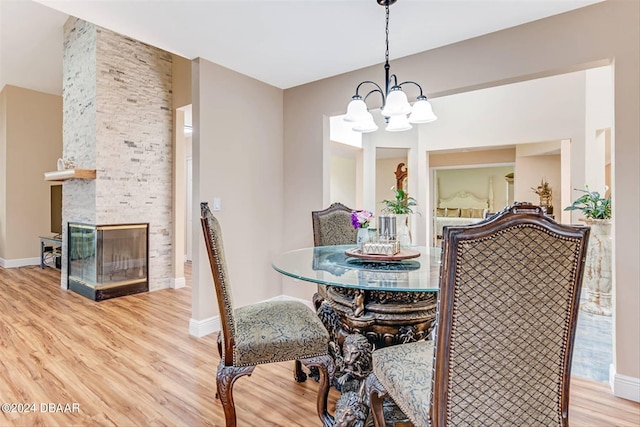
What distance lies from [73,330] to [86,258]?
1.47 meters

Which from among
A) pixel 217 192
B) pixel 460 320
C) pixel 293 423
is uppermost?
pixel 217 192

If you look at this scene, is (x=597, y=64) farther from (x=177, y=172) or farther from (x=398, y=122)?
(x=177, y=172)

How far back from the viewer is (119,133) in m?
4.28

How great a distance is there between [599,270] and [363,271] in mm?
3578

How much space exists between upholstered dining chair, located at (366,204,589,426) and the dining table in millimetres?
435

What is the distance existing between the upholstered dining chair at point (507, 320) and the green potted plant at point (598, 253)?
3.36m

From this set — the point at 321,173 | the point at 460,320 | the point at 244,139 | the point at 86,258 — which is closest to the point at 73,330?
the point at 86,258

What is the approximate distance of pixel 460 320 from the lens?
0.97 metres

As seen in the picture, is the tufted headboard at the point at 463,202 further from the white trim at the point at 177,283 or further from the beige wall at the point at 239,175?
the white trim at the point at 177,283

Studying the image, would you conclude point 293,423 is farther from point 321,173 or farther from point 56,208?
point 56,208

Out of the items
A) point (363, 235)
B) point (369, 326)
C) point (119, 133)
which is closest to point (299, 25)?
point (363, 235)

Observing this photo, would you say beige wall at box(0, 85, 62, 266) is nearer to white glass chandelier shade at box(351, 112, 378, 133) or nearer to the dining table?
the dining table

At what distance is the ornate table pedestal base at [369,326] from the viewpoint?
1.65 m

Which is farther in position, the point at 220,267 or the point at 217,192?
the point at 217,192
